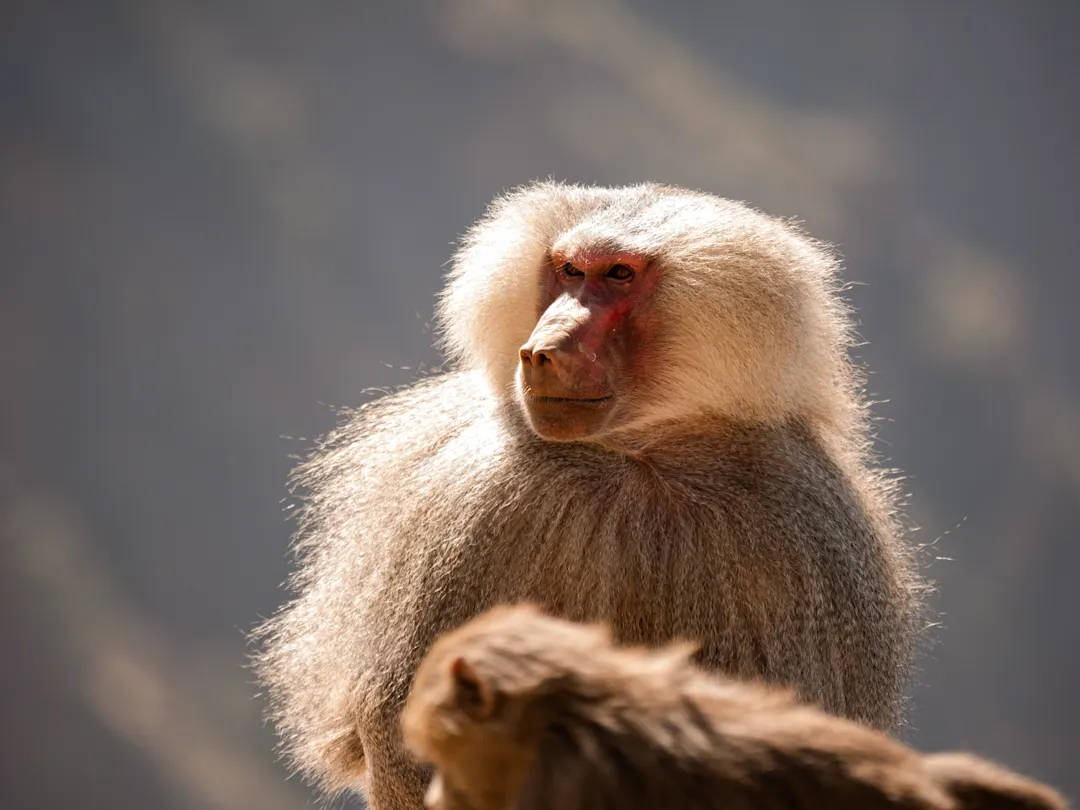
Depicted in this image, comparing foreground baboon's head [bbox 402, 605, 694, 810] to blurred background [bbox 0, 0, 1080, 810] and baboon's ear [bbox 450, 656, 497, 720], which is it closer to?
baboon's ear [bbox 450, 656, 497, 720]

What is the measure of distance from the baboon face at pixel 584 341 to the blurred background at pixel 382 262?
210 cm

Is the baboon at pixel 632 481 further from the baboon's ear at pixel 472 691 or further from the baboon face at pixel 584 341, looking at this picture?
the baboon's ear at pixel 472 691

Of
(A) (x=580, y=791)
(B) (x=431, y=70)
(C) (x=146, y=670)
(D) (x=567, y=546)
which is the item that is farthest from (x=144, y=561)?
(A) (x=580, y=791)

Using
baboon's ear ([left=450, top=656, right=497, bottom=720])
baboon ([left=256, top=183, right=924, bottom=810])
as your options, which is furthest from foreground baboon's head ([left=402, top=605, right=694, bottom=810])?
baboon ([left=256, top=183, right=924, bottom=810])

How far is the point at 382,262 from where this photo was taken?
12.4 ft

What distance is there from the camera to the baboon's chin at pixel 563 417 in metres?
1.54

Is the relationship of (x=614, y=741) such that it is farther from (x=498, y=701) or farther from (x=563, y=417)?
(x=563, y=417)

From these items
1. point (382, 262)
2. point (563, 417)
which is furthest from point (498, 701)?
point (382, 262)

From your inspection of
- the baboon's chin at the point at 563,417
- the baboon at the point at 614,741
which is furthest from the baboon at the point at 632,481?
the baboon at the point at 614,741

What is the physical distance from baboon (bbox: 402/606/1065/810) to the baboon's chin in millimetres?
607

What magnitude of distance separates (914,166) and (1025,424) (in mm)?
841

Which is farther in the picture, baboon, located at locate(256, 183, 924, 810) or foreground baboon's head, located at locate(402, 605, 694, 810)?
baboon, located at locate(256, 183, 924, 810)

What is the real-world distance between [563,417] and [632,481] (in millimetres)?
149

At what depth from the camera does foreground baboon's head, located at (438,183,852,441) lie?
62.2 inches
